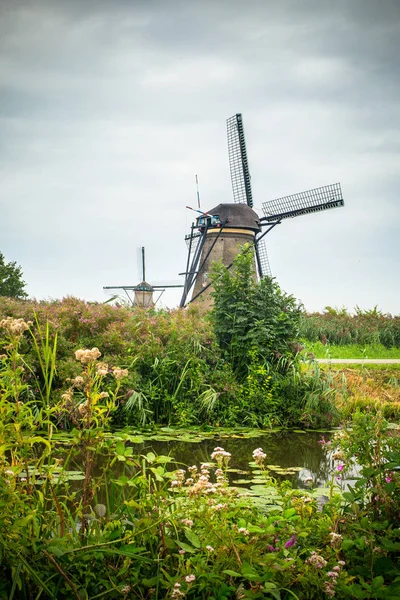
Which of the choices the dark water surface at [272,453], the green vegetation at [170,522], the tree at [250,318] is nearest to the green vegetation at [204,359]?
the tree at [250,318]

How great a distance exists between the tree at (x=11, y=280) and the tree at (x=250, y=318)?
24364 millimetres

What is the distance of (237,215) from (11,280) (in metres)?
14.6

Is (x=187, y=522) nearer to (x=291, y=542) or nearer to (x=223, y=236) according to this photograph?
(x=291, y=542)

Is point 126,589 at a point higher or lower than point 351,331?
lower

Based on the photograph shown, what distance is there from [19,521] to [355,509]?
5.60 feet

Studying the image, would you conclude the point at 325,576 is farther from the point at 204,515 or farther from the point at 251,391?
the point at 251,391

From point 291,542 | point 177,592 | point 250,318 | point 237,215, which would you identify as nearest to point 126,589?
point 177,592

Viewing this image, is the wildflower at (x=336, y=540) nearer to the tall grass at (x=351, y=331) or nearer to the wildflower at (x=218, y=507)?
the wildflower at (x=218, y=507)

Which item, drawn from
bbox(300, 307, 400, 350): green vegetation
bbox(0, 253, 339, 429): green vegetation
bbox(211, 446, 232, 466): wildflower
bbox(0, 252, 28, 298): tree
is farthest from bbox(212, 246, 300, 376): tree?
bbox(0, 252, 28, 298): tree

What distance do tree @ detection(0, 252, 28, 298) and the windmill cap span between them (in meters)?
13.2

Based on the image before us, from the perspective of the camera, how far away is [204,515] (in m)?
3.03

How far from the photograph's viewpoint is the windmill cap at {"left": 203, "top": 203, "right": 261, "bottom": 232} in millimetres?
24203

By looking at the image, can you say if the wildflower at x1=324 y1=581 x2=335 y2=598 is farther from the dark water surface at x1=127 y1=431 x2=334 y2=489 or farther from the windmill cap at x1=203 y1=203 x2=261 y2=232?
the windmill cap at x1=203 y1=203 x2=261 y2=232

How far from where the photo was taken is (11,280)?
33031mm
